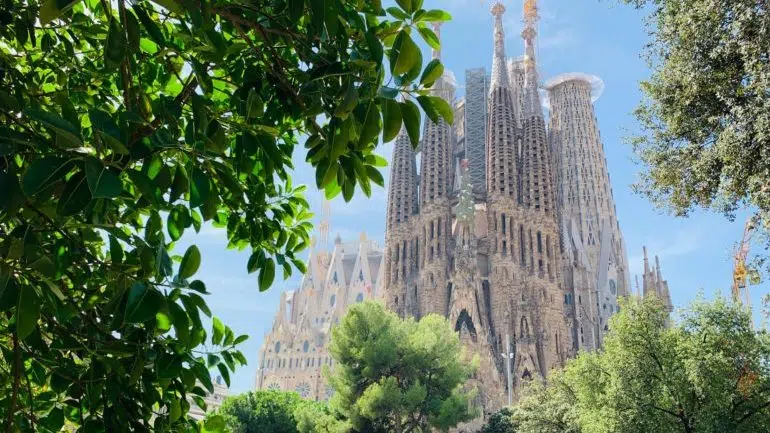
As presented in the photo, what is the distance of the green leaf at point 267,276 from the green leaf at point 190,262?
0.99 meters

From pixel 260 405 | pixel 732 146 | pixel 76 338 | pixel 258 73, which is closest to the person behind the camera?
pixel 258 73

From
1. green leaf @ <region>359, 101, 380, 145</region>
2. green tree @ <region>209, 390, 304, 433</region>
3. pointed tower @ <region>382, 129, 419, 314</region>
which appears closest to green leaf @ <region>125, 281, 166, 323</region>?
green leaf @ <region>359, 101, 380, 145</region>

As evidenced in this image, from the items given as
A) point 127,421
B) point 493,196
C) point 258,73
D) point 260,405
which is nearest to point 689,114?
point 258,73

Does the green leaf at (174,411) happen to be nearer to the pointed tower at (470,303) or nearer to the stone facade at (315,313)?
the pointed tower at (470,303)

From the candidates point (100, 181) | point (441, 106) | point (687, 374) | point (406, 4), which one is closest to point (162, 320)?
point (100, 181)

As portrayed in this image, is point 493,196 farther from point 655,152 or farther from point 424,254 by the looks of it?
point 655,152

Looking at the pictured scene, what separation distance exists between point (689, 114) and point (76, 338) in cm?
1003

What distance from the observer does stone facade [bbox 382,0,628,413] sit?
174 feet

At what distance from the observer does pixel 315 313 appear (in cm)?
8469

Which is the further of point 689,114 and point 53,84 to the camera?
point 689,114

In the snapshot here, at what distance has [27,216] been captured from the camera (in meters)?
3.16

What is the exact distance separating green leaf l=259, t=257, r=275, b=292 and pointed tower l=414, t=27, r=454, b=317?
169 ft

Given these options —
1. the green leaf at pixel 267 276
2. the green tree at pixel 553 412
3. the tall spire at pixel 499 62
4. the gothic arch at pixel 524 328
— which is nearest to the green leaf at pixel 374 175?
the green leaf at pixel 267 276

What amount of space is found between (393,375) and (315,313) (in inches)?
2007
